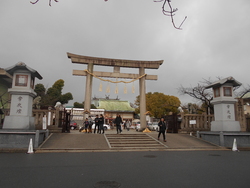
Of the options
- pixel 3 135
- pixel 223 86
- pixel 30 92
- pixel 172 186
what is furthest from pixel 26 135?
pixel 223 86

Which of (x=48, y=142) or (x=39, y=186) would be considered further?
(x=48, y=142)

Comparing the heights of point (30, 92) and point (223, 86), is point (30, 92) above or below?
below

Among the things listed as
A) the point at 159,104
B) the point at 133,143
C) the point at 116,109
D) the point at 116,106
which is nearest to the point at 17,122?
the point at 133,143

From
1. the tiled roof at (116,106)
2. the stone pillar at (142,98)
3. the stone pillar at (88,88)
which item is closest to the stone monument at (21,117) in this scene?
the stone pillar at (88,88)

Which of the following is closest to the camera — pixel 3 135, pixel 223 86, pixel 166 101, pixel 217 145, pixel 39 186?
pixel 39 186

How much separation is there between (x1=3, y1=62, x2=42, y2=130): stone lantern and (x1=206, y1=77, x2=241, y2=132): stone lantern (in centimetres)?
1178

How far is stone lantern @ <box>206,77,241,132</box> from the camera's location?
38.7ft

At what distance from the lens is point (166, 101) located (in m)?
46.5

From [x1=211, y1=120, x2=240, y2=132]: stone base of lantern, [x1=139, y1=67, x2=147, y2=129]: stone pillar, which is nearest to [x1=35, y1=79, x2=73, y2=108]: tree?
[x1=139, y1=67, x2=147, y2=129]: stone pillar

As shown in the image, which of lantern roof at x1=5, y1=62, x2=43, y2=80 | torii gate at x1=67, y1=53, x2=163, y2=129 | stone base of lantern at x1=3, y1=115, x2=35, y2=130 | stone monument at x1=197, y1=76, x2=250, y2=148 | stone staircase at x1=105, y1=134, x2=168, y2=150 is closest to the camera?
stone base of lantern at x1=3, y1=115, x2=35, y2=130

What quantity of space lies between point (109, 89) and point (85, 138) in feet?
29.0

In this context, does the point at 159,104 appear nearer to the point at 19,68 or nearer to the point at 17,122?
the point at 19,68

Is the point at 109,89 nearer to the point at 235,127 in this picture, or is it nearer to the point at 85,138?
the point at 85,138

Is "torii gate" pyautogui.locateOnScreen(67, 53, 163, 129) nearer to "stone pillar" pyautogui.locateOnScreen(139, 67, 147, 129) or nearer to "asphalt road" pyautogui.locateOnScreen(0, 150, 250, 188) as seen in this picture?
"stone pillar" pyautogui.locateOnScreen(139, 67, 147, 129)
